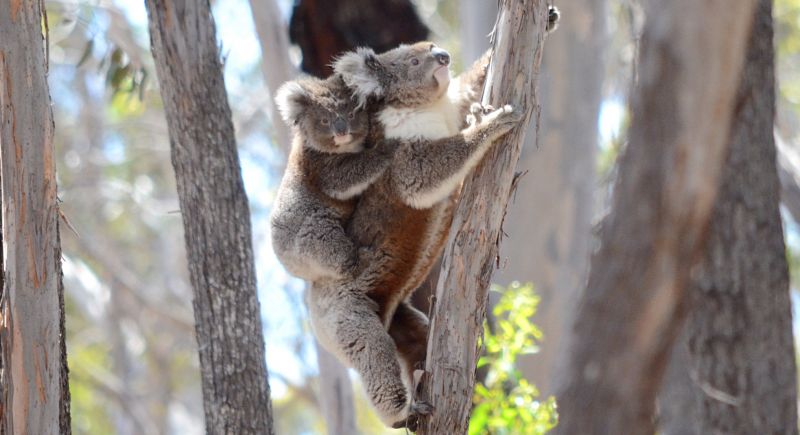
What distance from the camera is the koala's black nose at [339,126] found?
4297mm

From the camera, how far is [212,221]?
15.3ft

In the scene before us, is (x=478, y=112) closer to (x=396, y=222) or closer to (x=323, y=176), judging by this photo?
(x=396, y=222)

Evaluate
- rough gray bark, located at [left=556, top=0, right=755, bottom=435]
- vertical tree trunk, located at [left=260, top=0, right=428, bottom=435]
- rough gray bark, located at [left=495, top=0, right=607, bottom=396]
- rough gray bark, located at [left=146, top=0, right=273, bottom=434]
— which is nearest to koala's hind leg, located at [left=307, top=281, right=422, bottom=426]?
rough gray bark, located at [left=146, top=0, right=273, bottom=434]

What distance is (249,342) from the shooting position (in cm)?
462

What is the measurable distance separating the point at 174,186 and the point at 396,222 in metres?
11.5

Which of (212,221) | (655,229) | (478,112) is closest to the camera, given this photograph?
(655,229)

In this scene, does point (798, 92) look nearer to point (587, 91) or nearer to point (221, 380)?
point (587, 91)

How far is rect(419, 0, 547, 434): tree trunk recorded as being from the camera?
356 cm

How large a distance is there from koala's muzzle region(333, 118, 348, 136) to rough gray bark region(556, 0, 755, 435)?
225 cm

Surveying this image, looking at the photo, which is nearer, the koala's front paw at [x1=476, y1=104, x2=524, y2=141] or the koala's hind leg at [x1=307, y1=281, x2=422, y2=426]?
the koala's front paw at [x1=476, y1=104, x2=524, y2=141]

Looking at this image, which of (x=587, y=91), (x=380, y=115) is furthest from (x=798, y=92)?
(x=380, y=115)

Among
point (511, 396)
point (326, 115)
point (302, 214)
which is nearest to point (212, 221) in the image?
point (302, 214)

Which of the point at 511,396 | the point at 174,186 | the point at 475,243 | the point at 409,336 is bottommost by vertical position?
the point at 511,396

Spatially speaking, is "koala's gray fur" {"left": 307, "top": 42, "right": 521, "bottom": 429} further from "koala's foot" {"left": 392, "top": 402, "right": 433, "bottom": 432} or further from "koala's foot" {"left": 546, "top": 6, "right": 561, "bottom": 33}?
"koala's foot" {"left": 546, "top": 6, "right": 561, "bottom": 33}
